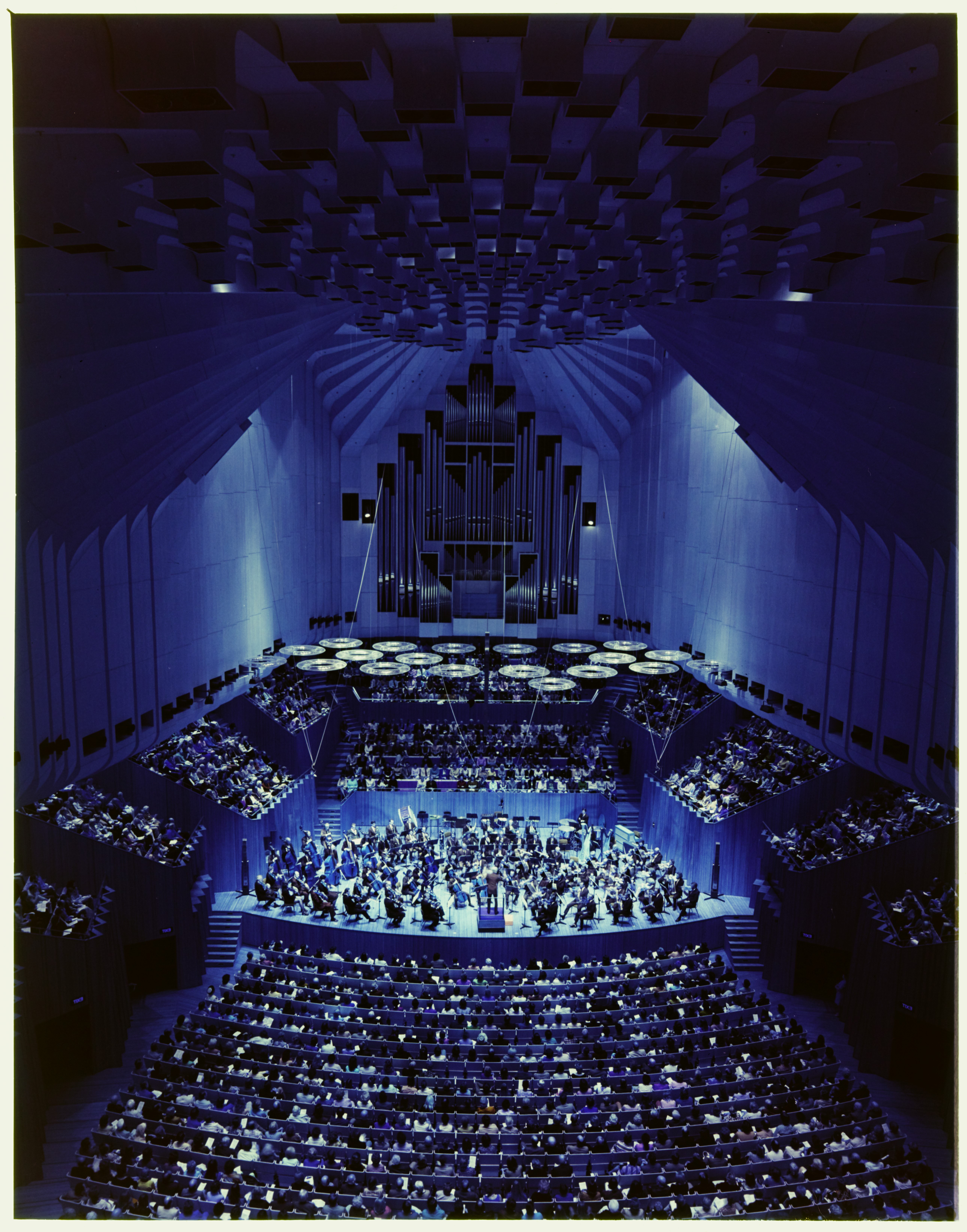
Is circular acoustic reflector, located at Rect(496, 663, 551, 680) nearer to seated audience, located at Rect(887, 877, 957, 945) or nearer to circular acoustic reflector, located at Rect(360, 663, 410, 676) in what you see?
circular acoustic reflector, located at Rect(360, 663, 410, 676)

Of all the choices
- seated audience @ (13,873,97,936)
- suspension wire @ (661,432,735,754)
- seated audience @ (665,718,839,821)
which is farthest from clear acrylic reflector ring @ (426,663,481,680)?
seated audience @ (13,873,97,936)

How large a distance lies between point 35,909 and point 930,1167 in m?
11.0

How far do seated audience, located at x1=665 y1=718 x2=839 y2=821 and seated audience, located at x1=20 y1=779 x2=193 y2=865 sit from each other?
31.2 feet

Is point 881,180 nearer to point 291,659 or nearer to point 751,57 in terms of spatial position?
point 751,57

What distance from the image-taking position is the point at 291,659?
879 inches

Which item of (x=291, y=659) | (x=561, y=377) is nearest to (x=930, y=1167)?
(x=291, y=659)

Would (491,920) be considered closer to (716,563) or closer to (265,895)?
(265,895)

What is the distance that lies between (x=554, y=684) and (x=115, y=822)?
8.05 metres

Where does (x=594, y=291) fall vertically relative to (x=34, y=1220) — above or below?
above

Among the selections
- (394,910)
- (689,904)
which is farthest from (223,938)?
(689,904)

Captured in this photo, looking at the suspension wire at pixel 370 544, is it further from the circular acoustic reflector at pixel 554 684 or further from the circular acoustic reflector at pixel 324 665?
the circular acoustic reflector at pixel 554 684

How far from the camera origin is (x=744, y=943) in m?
15.5

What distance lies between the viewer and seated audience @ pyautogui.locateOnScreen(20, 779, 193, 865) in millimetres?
13680

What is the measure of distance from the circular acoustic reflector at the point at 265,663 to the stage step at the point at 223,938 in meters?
5.26
